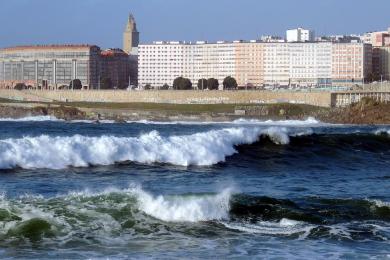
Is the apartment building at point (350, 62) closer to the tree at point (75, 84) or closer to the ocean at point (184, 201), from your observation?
the tree at point (75, 84)

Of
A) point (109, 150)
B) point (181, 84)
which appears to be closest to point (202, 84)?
point (181, 84)

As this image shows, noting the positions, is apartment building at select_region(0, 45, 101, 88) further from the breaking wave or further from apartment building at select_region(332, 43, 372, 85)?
the breaking wave

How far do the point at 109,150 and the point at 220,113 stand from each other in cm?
8153

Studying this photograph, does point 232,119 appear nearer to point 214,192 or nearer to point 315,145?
point 315,145

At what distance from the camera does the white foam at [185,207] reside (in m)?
13.5

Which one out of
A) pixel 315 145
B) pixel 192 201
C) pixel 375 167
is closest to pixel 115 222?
pixel 192 201

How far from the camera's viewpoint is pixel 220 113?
10231 cm

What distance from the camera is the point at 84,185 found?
16672mm

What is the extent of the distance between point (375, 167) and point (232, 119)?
234ft

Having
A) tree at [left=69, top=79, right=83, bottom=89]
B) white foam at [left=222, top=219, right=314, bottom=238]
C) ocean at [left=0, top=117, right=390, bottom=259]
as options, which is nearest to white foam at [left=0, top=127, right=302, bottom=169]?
ocean at [left=0, top=117, right=390, bottom=259]

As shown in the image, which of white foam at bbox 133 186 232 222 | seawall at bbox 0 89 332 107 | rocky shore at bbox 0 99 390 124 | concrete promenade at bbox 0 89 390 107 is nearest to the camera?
white foam at bbox 133 186 232 222

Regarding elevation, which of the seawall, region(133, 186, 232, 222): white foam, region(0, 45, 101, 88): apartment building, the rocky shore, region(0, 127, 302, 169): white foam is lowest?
region(133, 186, 232, 222): white foam

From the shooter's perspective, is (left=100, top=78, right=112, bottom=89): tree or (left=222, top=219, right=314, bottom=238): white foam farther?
(left=100, top=78, right=112, bottom=89): tree

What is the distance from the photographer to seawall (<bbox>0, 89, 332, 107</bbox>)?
118 meters
